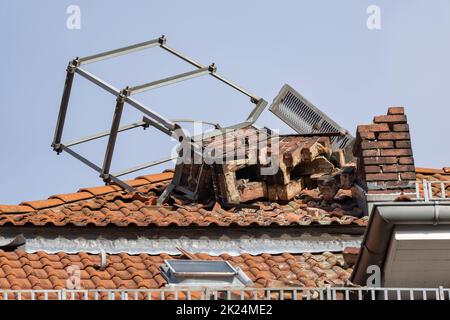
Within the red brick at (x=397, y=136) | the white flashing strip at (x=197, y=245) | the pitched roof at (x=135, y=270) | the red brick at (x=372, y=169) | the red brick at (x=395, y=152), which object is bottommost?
the pitched roof at (x=135, y=270)

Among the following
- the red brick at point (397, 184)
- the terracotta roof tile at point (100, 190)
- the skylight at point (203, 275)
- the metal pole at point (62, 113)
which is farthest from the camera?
the metal pole at point (62, 113)

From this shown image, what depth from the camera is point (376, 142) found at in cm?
2372

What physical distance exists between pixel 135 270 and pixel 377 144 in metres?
3.36

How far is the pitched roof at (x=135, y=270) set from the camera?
22.2 m

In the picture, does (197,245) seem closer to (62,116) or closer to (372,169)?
(372,169)

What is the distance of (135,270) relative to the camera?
22891 millimetres

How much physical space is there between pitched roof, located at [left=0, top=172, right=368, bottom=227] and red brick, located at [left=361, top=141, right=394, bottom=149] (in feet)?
2.96

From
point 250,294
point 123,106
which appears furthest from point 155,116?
point 250,294

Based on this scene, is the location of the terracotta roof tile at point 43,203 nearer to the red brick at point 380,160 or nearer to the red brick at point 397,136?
the red brick at point 380,160

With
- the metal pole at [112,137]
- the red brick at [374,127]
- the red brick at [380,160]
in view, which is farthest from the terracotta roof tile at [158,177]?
the red brick at [380,160]

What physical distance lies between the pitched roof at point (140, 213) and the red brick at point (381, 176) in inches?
24.3

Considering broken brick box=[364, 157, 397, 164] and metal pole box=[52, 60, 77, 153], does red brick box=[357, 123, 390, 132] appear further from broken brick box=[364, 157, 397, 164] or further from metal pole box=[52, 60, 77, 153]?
metal pole box=[52, 60, 77, 153]
